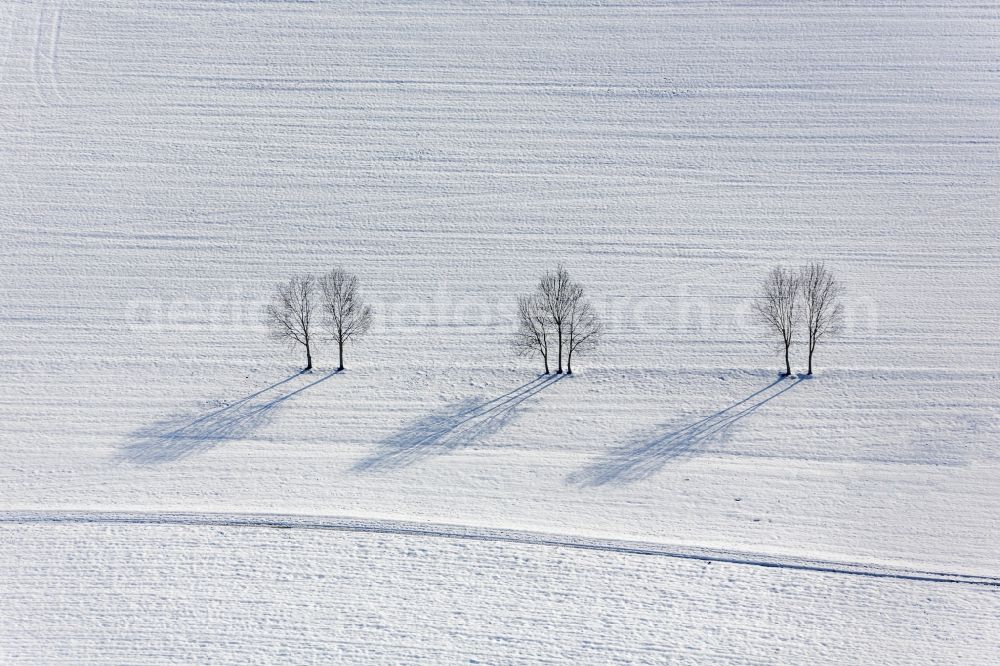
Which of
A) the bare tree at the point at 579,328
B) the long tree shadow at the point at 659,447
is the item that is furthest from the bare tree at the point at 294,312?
the long tree shadow at the point at 659,447

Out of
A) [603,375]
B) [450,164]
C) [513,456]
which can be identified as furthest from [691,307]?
[450,164]

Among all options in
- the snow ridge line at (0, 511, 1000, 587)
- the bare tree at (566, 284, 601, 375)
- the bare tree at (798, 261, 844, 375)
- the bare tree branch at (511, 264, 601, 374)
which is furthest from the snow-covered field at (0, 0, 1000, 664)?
the bare tree branch at (511, 264, 601, 374)

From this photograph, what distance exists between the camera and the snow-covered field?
30234 millimetres

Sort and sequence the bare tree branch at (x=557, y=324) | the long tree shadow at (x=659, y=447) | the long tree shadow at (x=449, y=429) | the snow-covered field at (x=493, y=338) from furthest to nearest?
the bare tree branch at (x=557, y=324) → the long tree shadow at (x=449, y=429) → the long tree shadow at (x=659, y=447) → the snow-covered field at (x=493, y=338)

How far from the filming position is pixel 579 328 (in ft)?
128

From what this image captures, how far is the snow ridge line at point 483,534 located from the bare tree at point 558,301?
7.96m

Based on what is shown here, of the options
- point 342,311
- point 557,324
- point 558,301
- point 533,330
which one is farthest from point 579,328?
point 342,311

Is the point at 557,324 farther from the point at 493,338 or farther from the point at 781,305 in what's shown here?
the point at 781,305

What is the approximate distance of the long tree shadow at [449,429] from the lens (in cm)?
3506

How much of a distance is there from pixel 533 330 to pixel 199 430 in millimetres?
12082

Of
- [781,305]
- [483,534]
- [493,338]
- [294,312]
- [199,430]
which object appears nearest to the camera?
[483,534]

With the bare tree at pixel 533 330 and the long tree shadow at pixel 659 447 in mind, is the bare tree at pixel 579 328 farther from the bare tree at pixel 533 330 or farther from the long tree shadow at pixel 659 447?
the long tree shadow at pixel 659 447

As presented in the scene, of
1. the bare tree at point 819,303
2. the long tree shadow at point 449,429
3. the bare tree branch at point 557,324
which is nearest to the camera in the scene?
the long tree shadow at point 449,429

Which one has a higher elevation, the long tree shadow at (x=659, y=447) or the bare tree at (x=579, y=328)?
the bare tree at (x=579, y=328)
